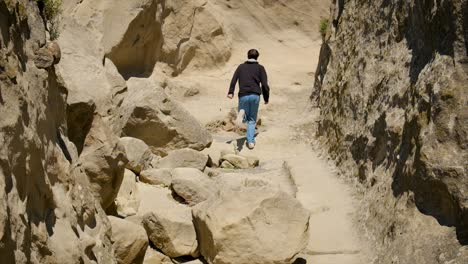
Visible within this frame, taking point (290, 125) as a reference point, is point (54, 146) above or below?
above

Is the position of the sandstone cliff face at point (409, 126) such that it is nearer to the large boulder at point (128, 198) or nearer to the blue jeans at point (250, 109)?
the blue jeans at point (250, 109)

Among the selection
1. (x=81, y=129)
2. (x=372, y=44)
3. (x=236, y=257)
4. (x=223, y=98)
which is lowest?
(x=223, y=98)

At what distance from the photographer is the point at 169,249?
538 cm

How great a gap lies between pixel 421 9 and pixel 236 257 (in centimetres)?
299

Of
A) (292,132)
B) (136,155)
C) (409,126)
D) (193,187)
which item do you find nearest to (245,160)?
(136,155)

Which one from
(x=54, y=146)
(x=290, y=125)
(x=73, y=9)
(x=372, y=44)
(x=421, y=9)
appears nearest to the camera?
(x=54, y=146)

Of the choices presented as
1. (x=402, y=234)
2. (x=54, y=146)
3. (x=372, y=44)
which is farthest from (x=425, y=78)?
(x=54, y=146)

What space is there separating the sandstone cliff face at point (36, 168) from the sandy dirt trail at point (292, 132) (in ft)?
6.72

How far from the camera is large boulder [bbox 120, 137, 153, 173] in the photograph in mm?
7016

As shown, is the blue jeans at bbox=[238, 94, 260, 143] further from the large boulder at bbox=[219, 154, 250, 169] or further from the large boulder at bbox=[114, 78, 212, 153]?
the large boulder at bbox=[219, 154, 250, 169]

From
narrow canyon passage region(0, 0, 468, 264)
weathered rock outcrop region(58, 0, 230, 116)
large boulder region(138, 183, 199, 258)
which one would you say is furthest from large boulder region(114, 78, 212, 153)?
large boulder region(138, 183, 199, 258)

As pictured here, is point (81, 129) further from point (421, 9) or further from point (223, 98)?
point (223, 98)

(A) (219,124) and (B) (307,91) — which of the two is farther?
(B) (307,91)

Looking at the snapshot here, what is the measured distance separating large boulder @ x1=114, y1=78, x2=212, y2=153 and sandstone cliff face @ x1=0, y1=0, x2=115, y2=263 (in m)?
3.51
